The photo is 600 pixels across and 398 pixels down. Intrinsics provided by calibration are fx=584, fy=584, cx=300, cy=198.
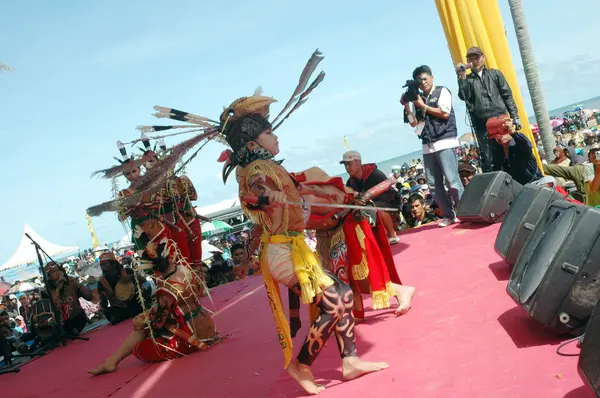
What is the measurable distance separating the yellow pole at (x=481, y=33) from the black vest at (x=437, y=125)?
1.31 meters

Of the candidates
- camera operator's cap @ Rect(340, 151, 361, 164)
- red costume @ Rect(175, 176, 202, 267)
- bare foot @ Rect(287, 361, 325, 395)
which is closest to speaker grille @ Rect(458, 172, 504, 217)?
camera operator's cap @ Rect(340, 151, 361, 164)

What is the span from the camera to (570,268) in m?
3.13

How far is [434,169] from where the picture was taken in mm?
7473

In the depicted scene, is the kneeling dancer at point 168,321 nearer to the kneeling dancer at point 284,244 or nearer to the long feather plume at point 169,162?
the long feather plume at point 169,162

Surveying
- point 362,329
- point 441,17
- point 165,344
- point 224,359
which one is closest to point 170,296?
point 165,344

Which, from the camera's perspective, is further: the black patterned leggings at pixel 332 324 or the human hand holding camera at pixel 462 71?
the human hand holding camera at pixel 462 71

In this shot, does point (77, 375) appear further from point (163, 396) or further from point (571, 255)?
point (571, 255)

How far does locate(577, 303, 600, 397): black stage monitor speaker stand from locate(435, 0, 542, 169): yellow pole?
605 centimetres

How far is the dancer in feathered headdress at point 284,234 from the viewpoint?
11.7 feet

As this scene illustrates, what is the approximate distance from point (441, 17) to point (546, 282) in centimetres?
595

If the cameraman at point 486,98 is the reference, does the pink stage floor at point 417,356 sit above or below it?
below

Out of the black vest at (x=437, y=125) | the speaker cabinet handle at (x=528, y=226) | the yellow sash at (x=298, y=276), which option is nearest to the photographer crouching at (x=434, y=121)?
the black vest at (x=437, y=125)

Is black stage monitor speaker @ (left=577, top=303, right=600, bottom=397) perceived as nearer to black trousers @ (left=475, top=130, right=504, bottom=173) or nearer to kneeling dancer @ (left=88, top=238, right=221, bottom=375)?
kneeling dancer @ (left=88, top=238, right=221, bottom=375)

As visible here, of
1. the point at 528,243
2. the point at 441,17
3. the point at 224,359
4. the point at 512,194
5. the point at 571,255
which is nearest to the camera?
the point at 571,255
